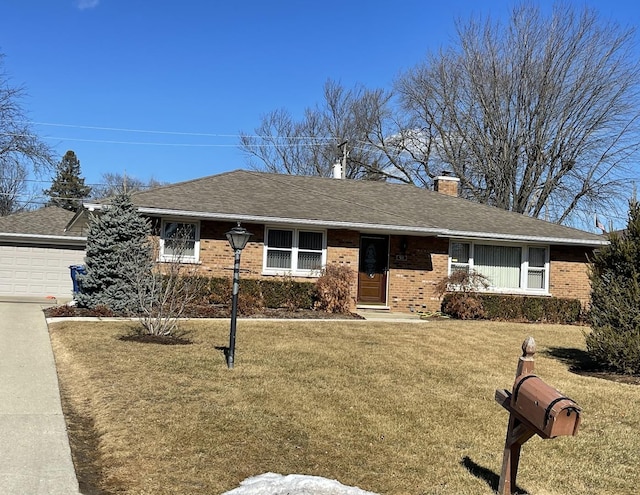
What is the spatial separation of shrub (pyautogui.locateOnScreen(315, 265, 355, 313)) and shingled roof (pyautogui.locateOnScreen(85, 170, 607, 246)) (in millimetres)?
1412

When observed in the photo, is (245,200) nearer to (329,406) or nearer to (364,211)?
(364,211)

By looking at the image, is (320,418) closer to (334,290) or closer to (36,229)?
(334,290)

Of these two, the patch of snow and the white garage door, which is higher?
the white garage door

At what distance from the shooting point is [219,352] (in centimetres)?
927

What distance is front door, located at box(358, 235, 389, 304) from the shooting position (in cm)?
1781

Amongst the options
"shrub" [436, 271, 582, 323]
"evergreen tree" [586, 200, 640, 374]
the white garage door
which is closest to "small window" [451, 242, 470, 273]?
"shrub" [436, 271, 582, 323]

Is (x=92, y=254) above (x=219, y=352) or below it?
above

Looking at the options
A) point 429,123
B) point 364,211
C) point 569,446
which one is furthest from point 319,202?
point 429,123

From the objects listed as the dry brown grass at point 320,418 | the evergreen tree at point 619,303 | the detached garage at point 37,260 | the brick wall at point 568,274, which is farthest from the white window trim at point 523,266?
the detached garage at point 37,260

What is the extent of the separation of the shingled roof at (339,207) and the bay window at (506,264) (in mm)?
692

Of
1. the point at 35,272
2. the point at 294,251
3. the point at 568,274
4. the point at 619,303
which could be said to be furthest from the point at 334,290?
the point at 35,272

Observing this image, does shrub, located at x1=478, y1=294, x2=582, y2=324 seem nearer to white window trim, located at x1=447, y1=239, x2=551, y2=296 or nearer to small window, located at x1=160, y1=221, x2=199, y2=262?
white window trim, located at x1=447, y1=239, x2=551, y2=296

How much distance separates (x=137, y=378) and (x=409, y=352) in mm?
4757

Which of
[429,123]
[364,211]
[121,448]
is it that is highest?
[429,123]
